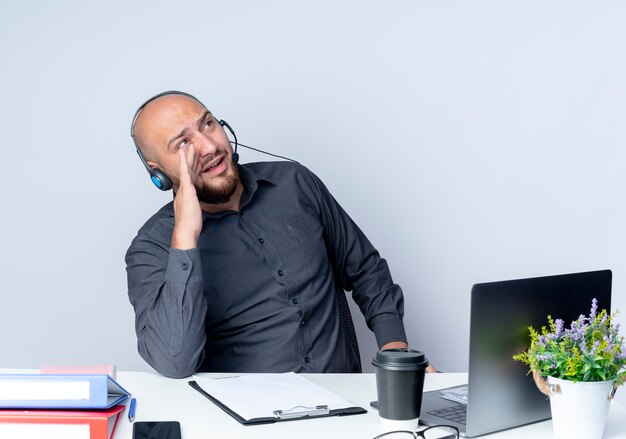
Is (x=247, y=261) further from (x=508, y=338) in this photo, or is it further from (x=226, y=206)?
(x=508, y=338)

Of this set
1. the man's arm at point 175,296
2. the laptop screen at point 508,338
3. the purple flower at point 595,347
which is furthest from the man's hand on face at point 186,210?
the purple flower at point 595,347

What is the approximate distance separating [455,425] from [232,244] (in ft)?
3.38

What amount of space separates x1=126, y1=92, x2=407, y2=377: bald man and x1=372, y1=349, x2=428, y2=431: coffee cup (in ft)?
2.72

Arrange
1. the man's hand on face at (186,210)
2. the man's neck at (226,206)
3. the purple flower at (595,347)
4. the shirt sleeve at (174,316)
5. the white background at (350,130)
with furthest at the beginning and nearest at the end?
the white background at (350,130) → the man's neck at (226,206) → the man's hand on face at (186,210) → the shirt sleeve at (174,316) → the purple flower at (595,347)

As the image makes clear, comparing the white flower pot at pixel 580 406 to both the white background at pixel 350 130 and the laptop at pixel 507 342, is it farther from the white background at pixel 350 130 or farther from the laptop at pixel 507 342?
the white background at pixel 350 130

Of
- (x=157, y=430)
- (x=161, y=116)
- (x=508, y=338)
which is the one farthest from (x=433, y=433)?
(x=161, y=116)

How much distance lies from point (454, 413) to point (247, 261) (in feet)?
3.05

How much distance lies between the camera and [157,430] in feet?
4.39

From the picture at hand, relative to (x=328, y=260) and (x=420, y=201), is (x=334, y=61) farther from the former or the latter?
(x=328, y=260)

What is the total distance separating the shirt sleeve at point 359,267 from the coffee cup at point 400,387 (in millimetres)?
944

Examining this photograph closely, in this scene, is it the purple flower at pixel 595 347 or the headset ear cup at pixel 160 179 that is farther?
the headset ear cup at pixel 160 179

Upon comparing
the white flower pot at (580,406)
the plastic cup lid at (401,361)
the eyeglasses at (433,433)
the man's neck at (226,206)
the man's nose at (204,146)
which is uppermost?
the man's nose at (204,146)

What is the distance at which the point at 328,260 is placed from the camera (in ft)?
7.62

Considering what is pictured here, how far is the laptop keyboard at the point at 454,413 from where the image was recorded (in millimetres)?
1391
